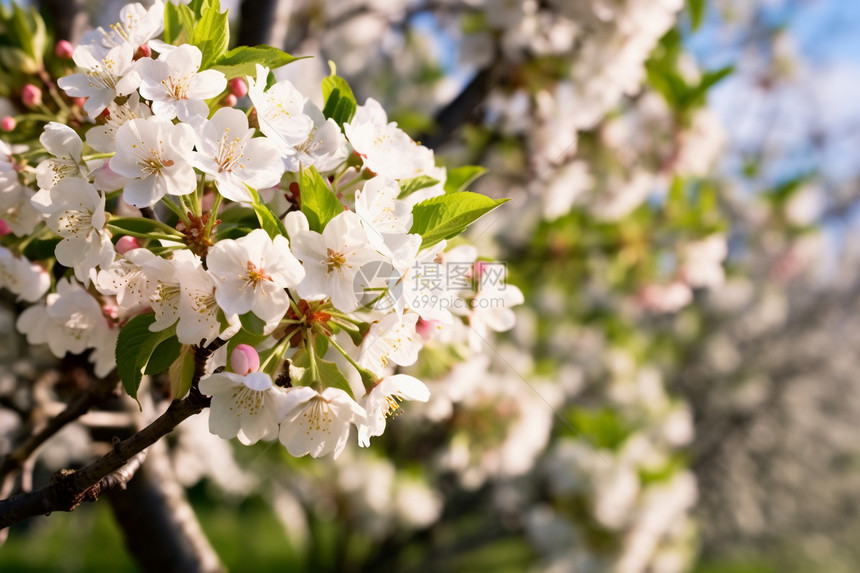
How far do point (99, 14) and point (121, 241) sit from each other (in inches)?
101

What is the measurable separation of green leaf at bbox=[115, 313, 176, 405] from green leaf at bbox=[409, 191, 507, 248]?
0.33 m

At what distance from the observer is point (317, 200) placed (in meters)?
0.77

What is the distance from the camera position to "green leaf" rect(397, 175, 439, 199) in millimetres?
896

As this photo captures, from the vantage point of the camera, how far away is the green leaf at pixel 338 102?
93 centimetres

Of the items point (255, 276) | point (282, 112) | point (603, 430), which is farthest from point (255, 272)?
point (603, 430)

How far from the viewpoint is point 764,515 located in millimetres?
9023

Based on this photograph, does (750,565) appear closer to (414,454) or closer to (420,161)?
(414,454)

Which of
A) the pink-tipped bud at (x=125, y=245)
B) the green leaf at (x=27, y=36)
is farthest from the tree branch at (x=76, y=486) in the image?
the green leaf at (x=27, y=36)

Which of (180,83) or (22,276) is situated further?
(22,276)

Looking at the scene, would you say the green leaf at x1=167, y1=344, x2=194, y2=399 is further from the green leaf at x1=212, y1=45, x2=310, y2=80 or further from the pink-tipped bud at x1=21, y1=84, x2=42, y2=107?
the pink-tipped bud at x1=21, y1=84, x2=42, y2=107

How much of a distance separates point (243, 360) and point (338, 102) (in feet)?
1.29

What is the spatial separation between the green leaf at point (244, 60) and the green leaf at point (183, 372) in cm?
37

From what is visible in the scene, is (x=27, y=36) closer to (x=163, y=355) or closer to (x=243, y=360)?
(x=163, y=355)

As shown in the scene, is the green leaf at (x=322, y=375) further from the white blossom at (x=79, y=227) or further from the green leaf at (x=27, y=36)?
the green leaf at (x=27, y=36)
